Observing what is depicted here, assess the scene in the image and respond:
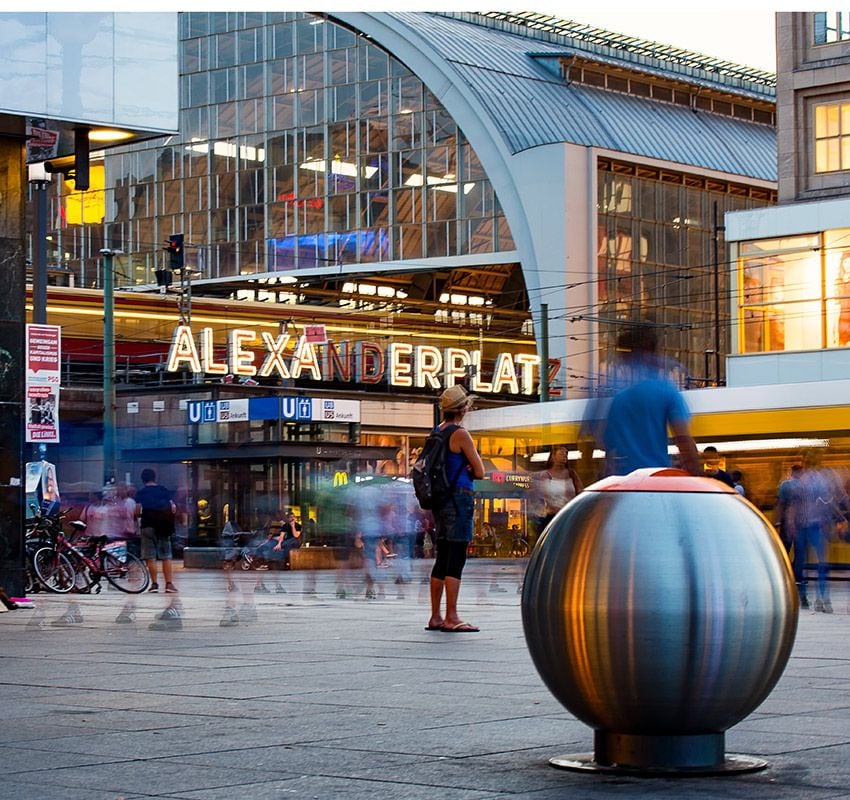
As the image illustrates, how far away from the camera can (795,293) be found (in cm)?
4384

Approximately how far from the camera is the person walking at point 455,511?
1330 centimetres

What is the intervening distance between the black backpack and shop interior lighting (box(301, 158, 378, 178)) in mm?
53948

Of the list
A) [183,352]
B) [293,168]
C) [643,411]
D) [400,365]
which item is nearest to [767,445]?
[183,352]

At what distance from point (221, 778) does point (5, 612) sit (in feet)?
40.5

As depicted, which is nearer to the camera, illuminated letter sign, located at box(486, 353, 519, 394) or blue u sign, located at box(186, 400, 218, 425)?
blue u sign, located at box(186, 400, 218, 425)

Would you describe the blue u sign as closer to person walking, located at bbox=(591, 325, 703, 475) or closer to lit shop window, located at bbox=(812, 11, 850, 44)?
lit shop window, located at bbox=(812, 11, 850, 44)

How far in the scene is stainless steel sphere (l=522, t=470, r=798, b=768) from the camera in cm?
577

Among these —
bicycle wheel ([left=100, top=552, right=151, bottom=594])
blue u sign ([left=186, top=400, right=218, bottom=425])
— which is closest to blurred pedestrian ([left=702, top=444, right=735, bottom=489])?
bicycle wheel ([left=100, top=552, right=151, bottom=594])

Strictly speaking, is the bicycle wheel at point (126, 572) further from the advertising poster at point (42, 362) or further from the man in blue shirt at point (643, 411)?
the man in blue shirt at point (643, 411)

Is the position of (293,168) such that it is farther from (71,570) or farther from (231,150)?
(71,570)

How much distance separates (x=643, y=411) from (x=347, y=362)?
50.3 metres

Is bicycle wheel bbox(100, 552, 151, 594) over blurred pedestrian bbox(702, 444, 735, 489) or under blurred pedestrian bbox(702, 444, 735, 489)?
under

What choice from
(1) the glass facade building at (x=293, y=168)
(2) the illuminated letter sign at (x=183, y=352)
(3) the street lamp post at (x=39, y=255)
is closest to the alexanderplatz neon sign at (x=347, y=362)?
(2) the illuminated letter sign at (x=183, y=352)

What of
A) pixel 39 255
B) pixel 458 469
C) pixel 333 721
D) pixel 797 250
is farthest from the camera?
pixel 797 250
